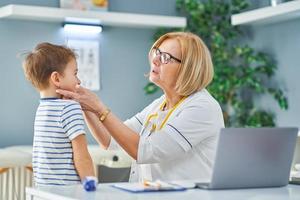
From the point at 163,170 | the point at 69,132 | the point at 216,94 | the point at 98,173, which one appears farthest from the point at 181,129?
the point at 216,94

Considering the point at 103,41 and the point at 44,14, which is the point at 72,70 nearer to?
the point at 44,14

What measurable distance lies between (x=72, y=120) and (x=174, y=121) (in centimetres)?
39

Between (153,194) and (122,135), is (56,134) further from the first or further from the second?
(153,194)

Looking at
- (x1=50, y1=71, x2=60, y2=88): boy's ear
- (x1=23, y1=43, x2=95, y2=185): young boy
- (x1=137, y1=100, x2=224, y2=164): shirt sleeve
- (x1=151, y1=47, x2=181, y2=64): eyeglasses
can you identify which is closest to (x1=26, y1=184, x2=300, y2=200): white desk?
(x1=23, y1=43, x2=95, y2=185): young boy

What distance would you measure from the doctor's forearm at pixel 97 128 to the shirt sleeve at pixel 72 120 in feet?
0.60

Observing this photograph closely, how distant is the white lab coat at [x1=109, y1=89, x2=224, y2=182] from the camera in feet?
8.10

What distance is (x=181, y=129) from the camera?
2484 mm

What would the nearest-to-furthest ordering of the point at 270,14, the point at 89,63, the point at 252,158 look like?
the point at 252,158 < the point at 270,14 < the point at 89,63

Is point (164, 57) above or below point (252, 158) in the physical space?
above

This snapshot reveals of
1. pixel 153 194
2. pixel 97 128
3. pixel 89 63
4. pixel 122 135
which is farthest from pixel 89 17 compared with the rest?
pixel 153 194

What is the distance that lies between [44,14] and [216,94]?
1483 mm

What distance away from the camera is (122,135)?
2.49 metres

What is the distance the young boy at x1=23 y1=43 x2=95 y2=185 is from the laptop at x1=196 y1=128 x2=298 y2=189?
19.4 inches

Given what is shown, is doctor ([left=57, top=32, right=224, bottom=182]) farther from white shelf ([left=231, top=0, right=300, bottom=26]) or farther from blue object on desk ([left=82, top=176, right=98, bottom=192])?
white shelf ([left=231, top=0, right=300, bottom=26])
